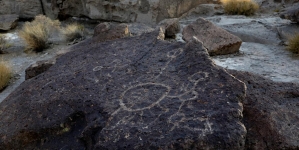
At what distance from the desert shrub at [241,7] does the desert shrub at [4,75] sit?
18.2 feet

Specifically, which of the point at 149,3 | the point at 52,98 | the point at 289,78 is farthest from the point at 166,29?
the point at 52,98

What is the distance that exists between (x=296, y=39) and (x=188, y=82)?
3344 mm

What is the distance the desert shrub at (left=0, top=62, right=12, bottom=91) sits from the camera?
5.09m

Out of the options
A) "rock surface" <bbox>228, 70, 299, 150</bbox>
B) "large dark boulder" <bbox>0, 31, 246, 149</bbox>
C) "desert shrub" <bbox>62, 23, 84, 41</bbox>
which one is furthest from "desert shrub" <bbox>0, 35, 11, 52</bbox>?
"rock surface" <bbox>228, 70, 299, 150</bbox>

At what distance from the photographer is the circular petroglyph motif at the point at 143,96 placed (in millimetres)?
2084

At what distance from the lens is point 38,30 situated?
23.1 ft

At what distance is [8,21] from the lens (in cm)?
848

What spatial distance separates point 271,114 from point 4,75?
14.2 feet

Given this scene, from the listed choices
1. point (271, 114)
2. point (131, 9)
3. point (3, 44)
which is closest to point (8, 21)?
point (3, 44)

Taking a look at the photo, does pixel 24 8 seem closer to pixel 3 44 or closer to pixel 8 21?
pixel 8 21

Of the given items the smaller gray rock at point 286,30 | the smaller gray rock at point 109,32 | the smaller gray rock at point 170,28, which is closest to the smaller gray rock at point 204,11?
the smaller gray rock at point 170,28

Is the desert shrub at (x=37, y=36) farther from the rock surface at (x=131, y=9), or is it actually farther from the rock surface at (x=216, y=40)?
the rock surface at (x=216, y=40)

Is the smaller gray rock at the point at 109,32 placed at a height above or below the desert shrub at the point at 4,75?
above

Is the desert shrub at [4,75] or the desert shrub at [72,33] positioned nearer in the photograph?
the desert shrub at [4,75]
